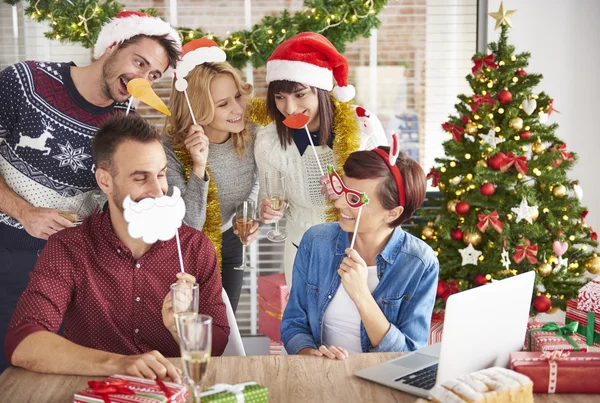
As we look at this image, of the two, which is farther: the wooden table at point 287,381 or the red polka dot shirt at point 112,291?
the red polka dot shirt at point 112,291

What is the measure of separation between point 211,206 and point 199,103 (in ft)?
1.45

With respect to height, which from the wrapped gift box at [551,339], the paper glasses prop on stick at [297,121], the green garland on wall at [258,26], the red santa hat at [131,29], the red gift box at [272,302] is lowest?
the red gift box at [272,302]

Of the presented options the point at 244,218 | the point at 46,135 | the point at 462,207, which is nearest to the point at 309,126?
the point at 244,218

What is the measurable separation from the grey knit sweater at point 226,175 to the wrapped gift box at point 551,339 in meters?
1.52

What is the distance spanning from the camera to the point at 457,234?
12.7 feet

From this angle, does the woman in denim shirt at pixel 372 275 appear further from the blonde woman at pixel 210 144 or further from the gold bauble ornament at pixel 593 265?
the gold bauble ornament at pixel 593 265

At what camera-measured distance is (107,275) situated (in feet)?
6.69

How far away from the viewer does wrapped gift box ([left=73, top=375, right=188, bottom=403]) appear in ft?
4.72

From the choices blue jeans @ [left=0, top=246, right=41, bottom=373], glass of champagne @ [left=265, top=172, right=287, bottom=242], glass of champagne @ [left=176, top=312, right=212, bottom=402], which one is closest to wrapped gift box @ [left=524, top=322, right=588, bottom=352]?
glass of champagne @ [left=176, top=312, right=212, bottom=402]

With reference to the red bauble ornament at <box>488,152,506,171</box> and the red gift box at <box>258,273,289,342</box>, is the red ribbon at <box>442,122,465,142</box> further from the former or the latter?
the red gift box at <box>258,273,289,342</box>

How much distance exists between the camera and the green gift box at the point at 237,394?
1431 millimetres

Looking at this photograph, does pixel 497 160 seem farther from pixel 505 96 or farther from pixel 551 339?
pixel 551 339

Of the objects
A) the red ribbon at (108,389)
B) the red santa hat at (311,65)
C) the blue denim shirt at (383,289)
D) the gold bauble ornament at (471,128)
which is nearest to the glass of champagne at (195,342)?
the red ribbon at (108,389)

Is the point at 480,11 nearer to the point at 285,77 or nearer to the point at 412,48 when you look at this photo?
the point at 412,48
